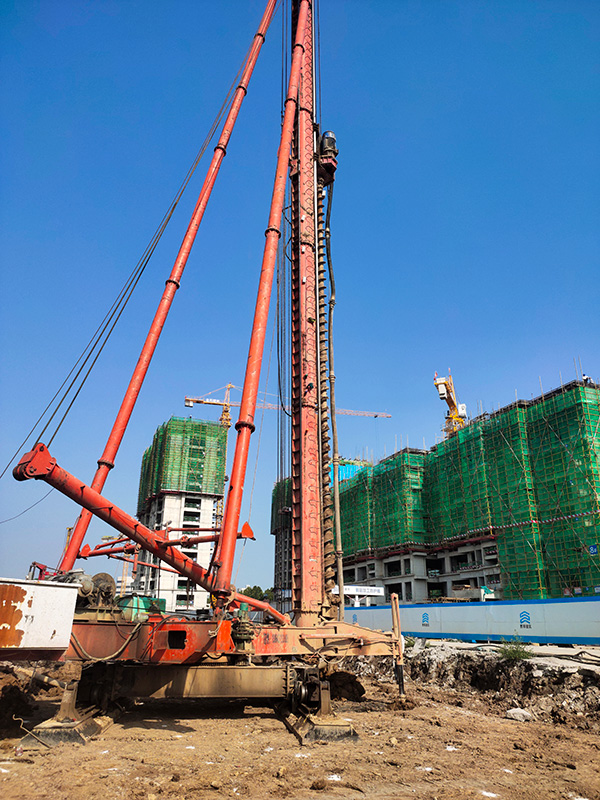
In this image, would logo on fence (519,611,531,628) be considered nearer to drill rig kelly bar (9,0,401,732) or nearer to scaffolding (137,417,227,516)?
drill rig kelly bar (9,0,401,732)

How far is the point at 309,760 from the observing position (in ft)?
24.7

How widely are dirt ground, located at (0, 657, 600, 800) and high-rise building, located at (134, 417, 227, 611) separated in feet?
215

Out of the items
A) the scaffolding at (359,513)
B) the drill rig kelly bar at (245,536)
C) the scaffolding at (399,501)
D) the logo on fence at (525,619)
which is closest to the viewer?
the drill rig kelly bar at (245,536)

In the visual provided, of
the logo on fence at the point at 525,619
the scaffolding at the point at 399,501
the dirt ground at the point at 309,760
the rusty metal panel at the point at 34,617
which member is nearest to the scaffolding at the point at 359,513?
the scaffolding at the point at 399,501

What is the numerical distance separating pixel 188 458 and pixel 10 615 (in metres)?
73.7

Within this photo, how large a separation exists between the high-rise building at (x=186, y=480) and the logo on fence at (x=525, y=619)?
56403mm

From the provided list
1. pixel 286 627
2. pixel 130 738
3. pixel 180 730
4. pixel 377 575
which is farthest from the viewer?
pixel 377 575

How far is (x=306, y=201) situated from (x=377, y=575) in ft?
185

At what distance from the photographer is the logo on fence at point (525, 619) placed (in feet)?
71.1

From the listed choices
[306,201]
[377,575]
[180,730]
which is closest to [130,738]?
[180,730]

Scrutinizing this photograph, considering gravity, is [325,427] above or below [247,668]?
above

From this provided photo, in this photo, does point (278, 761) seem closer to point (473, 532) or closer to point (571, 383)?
point (571, 383)

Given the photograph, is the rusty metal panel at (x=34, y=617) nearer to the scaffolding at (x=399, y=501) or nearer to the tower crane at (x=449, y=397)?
the scaffolding at (x=399, y=501)

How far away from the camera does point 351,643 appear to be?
37.2ft
